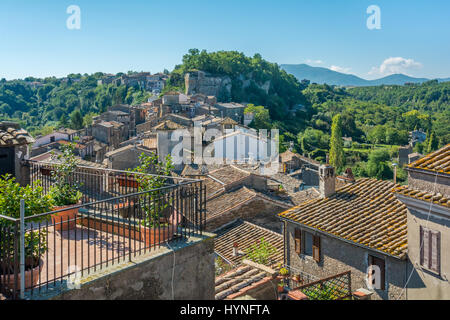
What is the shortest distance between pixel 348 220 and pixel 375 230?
1.05 m

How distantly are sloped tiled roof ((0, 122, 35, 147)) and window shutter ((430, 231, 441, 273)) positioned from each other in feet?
27.3

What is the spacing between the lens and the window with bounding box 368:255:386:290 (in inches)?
401

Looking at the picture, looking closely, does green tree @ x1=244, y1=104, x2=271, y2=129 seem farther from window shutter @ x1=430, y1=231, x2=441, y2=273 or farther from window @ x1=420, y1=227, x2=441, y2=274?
window shutter @ x1=430, y1=231, x2=441, y2=273

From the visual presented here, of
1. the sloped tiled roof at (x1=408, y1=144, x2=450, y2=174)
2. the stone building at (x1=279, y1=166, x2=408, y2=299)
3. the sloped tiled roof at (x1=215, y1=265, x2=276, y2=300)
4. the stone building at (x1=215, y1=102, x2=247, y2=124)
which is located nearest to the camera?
the sloped tiled roof at (x1=215, y1=265, x2=276, y2=300)

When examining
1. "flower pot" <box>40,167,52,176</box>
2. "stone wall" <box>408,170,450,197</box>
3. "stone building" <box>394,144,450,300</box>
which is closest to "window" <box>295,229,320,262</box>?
"stone building" <box>394,144,450,300</box>

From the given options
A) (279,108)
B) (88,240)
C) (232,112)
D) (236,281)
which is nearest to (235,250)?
(236,281)

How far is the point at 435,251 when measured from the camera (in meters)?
8.02

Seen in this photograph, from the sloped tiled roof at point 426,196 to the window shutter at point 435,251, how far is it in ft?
2.10

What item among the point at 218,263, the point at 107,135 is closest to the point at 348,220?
the point at 218,263

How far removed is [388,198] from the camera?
1241cm

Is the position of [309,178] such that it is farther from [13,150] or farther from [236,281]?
[13,150]

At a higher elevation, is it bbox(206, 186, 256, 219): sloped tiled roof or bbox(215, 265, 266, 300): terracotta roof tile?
bbox(215, 265, 266, 300): terracotta roof tile

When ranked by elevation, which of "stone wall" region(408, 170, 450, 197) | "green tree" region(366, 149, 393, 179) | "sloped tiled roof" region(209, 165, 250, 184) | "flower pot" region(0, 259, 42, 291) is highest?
"stone wall" region(408, 170, 450, 197)
